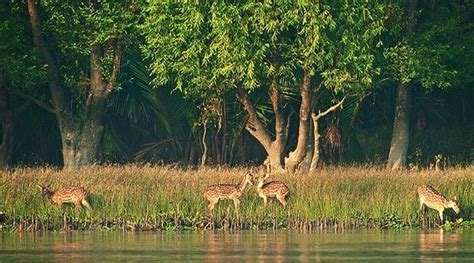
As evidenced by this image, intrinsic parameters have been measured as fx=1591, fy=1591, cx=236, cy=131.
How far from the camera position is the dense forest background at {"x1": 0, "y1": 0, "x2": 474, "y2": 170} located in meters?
42.1

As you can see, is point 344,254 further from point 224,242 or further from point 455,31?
point 455,31

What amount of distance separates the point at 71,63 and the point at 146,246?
1970cm

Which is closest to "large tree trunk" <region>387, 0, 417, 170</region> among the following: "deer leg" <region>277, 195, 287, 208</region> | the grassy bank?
the grassy bank

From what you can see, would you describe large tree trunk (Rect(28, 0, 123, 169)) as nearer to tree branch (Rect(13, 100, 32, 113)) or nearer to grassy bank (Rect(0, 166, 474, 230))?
Answer: tree branch (Rect(13, 100, 32, 113))

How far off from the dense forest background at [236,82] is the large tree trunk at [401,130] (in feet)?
0.14

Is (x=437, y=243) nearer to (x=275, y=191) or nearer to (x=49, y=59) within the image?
(x=275, y=191)

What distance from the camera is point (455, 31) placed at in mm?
45750

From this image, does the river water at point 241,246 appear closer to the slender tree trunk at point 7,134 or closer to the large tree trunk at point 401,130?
the large tree trunk at point 401,130

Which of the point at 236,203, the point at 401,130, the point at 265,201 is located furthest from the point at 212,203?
the point at 401,130

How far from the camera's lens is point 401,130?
46.6 meters

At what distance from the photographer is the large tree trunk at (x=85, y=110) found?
150 ft

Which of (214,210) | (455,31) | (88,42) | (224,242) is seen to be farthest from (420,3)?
(224,242)

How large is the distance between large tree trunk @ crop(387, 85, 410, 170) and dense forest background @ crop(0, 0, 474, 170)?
1.6 inches

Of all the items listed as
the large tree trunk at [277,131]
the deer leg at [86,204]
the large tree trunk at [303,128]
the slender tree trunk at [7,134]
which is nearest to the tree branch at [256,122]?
the large tree trunk at [277,131]
